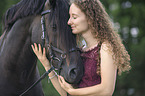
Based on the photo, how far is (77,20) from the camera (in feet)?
5.61

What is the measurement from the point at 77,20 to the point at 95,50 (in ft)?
1.03

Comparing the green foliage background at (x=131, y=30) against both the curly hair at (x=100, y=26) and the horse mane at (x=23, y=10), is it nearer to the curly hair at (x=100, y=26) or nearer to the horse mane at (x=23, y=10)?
the horse mane at (x=23, y=10)

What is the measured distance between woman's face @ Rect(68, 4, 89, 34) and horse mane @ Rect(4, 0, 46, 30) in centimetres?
41

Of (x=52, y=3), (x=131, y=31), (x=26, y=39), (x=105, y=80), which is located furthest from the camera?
(x=131, y=31)

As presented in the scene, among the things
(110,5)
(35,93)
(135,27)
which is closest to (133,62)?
(135,27)

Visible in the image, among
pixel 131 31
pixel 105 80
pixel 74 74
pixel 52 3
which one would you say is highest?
pixel 52 3

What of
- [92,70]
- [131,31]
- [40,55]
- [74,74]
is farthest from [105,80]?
[131,31]

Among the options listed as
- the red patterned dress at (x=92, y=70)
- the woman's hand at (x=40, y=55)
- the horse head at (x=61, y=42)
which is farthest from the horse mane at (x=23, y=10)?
the red patterned dress at (x=92, y=70)

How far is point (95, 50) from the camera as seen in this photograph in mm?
1705

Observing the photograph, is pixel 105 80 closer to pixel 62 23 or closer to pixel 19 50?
pixel 62 23

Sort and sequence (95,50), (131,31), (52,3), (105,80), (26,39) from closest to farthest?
(105,80), (95,50), (52,3), (26,39), (131,31)

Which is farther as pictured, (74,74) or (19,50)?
(19,50)

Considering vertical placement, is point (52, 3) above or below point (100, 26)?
above

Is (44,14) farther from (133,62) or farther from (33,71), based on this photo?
(133,62)
